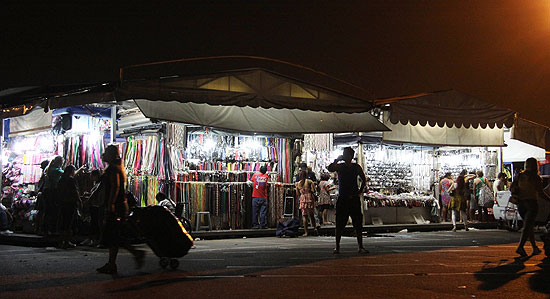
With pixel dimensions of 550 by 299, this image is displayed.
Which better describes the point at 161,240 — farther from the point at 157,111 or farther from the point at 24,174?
the point at 24,174

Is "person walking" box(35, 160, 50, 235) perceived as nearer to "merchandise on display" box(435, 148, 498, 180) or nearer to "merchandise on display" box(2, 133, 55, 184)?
"merchandise on display" box(2, 133, 55, 184)

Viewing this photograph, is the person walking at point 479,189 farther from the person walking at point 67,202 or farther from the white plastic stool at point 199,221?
the person walking at point 67,202

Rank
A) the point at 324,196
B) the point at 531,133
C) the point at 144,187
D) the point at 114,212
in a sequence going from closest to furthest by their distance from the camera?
1. the point at 114,212
2. the point at 144,187
3. the point at 531,133
4. the point at 324,196

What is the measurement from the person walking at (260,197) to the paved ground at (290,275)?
536 cm

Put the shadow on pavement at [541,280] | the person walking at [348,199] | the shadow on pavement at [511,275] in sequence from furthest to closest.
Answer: the person walking at [348,199], the shadow on pavement at [511,275], the shadow on pavement at [541,280]

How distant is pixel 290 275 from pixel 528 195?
5.33 m

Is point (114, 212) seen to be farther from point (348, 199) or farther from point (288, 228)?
point (288, 228)

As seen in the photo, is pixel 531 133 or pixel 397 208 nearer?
pixel 531 133

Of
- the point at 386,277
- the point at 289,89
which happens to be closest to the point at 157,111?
the point at 289,89

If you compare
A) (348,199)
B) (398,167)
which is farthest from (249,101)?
(398,167)

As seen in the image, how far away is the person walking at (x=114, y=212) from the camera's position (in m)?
8.43

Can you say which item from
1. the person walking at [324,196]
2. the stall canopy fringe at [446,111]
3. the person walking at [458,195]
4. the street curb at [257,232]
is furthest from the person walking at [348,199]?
the person walking at [458,195]

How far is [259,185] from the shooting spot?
1742cm

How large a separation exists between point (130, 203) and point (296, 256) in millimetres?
3301
